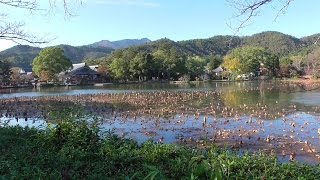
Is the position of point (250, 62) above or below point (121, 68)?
above

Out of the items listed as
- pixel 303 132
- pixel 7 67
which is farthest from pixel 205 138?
pixel 7 67

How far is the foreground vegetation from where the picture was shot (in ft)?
17.9

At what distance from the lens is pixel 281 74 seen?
8175cm

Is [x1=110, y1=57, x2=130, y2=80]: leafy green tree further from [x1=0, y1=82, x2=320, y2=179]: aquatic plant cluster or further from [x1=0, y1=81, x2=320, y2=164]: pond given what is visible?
[x1=0, y1=82, x2=320, y2=179]: aquatic plant cluster

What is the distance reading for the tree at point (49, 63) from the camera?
68625 mm

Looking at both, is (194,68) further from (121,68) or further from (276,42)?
(276,42)

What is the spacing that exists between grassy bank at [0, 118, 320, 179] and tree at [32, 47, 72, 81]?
62580mm

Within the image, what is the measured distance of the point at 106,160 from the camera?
6688 millimetres

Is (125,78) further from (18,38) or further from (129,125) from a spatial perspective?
(18,38)

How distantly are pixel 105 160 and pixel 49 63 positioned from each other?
65532 mm

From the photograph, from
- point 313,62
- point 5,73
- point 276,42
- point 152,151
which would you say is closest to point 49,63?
point 5,73

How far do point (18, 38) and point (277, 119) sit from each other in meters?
13.7

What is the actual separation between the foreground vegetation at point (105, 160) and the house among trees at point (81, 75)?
6473 cm

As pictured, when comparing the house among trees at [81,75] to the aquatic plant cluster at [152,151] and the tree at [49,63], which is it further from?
the aquatic plant cluster at [152,151]
